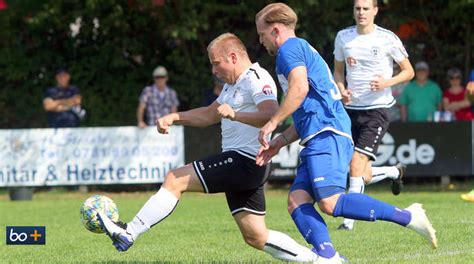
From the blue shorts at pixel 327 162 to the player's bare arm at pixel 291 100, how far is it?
40 cm

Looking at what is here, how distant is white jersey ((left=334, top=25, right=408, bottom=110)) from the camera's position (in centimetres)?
1175

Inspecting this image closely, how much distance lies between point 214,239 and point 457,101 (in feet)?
29.9

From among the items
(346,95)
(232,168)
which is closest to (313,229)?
(232,168)

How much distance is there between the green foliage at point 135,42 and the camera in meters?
21.2

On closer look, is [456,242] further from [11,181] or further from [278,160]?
[11,181]

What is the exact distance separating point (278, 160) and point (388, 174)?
271 inches

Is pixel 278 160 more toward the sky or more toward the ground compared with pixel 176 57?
more toward the ground

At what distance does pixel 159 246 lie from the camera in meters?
10.8

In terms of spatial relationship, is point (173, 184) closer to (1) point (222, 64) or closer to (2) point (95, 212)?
(2) point (95, 212)

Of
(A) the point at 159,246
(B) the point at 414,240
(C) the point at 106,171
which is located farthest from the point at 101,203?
(C) the point at 106,171

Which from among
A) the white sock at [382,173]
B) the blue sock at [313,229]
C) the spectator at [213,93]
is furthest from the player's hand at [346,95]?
the spectator at [213,93]

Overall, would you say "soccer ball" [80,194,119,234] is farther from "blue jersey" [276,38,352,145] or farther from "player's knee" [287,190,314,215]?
"blue jersey" [276,38,352,145]

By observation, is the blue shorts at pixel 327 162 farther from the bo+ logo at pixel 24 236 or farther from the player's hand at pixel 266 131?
the bo+ logo at pixel 24 236

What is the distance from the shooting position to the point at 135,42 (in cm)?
2238
